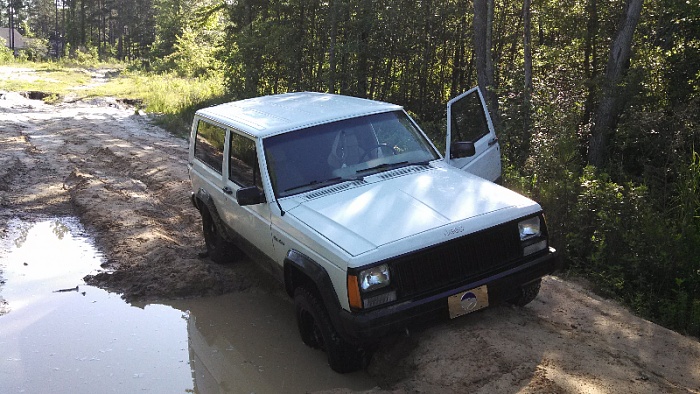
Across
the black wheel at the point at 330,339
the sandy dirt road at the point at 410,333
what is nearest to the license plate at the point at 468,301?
the sandy dirt road at the point at 410,333

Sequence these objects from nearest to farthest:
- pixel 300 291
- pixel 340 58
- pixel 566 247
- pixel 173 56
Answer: pixel 300 291
pixel 566 247
pixel 340 58
pixel 173 56

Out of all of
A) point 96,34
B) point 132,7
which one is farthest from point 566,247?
point 96,34

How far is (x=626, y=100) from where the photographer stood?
9711mm

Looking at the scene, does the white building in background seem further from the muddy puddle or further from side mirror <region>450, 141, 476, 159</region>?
side mirror <region>450, 141, 476, 159</region>

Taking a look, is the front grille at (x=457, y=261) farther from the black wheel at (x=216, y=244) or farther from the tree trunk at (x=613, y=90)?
the tree trunk at (x=613, y=90)

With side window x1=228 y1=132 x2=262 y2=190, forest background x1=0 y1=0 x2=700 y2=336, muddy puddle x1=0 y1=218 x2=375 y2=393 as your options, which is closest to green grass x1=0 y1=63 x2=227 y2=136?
forest background x1=0 y1=0 x2=700 y2=336

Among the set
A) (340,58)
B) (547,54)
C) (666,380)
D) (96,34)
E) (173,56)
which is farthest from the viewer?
(96,34)

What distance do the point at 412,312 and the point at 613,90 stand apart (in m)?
6.80

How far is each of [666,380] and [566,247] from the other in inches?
108

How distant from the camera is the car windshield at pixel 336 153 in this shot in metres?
5.26

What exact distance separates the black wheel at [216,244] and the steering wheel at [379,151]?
7.00 feet

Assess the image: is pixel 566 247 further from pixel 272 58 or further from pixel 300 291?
pixel 272 58

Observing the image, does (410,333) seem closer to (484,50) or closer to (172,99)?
(484,50)

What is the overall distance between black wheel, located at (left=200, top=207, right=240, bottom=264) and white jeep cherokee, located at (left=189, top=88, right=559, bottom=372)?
1.20 feet
